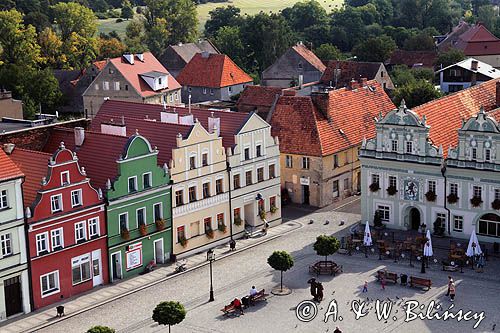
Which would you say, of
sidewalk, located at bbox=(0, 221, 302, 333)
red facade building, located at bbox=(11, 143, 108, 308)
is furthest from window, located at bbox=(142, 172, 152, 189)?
sidewalk, located at bbox=(0, 221, 302, 333)

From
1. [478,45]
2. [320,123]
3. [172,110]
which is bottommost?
[320,123]

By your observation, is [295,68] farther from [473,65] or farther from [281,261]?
[281,261]

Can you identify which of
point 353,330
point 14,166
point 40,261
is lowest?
point 353,330

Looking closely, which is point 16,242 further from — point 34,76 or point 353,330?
point 34,76

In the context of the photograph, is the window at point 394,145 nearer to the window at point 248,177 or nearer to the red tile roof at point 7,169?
the window at point 248,177

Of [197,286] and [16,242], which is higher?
[16,242]

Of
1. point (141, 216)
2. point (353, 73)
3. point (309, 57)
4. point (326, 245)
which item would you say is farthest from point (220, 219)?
point (309, 57)

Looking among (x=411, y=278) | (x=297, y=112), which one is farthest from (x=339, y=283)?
(x=297, y=112)

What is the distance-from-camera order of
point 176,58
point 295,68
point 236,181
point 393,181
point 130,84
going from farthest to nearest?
point 176,58 → point 295,68 → point 130,84 → point 393,181 → point 236,181
